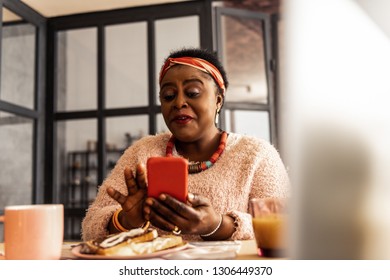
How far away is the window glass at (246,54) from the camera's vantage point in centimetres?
198

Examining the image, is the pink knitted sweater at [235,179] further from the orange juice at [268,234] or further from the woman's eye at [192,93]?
the orange juice at [268,234]

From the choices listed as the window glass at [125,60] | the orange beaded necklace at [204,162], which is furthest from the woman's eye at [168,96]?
the window glass at [125,60]

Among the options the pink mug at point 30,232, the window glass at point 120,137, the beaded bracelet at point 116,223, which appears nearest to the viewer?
the pink mug at point 30,232

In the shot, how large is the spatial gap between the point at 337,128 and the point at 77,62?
8.12 feet

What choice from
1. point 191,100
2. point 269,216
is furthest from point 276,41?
point 269,216

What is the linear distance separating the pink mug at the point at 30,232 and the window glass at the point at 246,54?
1.26 meters

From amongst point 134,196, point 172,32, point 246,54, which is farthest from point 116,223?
point 246,54

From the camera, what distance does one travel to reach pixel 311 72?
24cm

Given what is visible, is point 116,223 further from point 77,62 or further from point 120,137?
point 120,137

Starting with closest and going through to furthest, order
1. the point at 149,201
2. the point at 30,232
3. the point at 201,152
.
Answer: the point at 30,232, the point at 149,201, the point at 201,152

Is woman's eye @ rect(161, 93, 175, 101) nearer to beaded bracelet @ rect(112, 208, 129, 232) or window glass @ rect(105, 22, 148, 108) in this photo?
beaded bracelet @ rect(112, 208, 129, 232)

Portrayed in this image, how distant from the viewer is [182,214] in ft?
1.92

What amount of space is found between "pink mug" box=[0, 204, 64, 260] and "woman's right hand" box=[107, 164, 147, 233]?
0.41 feet

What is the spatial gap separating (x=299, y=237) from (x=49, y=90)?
6.55ft
